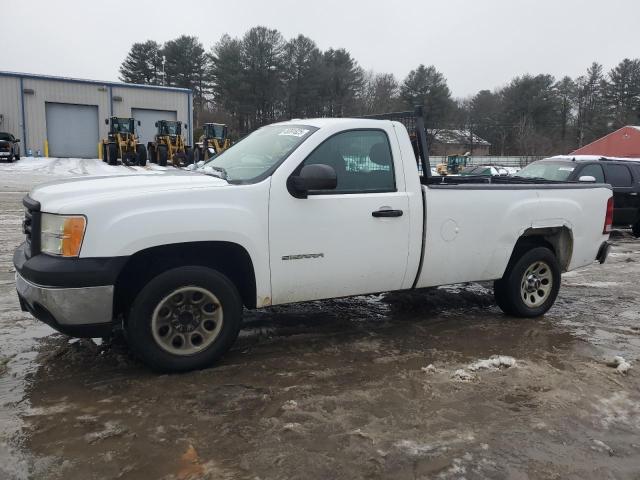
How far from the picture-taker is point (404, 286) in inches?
190

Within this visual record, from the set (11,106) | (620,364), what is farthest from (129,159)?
(620,364)

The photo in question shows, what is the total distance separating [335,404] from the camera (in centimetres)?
365

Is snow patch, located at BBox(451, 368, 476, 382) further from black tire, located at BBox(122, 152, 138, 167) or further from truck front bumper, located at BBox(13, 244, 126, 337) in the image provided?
black tire, located at BBox(122, 152, 138, 167)

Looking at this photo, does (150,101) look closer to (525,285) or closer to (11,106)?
(11,106)

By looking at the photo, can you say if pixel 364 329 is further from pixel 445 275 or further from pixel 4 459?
pixel 4 459

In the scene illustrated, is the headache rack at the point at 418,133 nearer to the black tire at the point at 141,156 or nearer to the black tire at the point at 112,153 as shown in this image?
the black tire at the point at 141,156

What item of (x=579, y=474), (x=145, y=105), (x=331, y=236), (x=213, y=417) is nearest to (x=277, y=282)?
(x=331, y=236)

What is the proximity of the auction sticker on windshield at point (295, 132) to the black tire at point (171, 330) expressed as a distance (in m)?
1.37

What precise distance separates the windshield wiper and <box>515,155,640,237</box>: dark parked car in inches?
356

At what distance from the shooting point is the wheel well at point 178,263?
3.90 m

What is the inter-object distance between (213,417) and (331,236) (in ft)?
5.35

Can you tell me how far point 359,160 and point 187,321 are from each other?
1.91 m

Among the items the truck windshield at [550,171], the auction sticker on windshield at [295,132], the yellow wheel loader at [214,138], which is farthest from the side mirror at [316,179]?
the yellow wheel loader at [214,138]

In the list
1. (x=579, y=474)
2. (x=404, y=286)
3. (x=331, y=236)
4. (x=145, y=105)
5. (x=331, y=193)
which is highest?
(x=145, y=105)
